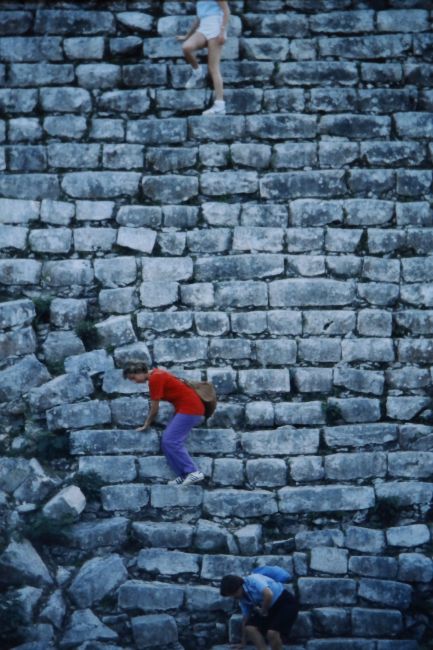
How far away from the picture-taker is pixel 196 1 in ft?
32.9

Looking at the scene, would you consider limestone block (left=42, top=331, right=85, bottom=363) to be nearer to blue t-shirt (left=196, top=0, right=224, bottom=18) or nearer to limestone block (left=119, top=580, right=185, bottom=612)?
limestone block (left=119, top=580, right=185, bottom=612)

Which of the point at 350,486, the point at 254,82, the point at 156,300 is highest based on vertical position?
the point at 254,82

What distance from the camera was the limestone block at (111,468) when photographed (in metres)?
8.64

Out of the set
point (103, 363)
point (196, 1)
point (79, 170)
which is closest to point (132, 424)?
point (103, 363)

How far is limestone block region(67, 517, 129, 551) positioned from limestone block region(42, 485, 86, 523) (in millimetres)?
137

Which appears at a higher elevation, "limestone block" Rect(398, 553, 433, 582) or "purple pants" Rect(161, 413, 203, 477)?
"purple pants" Rect(161, 413, 203, 477)

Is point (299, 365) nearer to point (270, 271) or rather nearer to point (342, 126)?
point (270, 271)

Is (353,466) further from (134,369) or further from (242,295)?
(134,369)

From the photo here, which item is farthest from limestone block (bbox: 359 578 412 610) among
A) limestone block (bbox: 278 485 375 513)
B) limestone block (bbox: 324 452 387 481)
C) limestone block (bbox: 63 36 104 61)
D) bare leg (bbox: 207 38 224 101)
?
limestone block (bbox: 63 36 104 61)

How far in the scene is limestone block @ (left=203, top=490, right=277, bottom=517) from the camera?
8.62 meters

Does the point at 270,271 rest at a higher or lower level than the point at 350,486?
higher

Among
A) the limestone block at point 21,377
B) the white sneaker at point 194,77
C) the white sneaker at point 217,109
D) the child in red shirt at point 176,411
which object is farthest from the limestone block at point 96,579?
the white sneaker at point 194,77

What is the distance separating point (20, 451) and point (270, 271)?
2.87 meters

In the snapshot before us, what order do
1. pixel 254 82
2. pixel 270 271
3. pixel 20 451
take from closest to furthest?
pixel 20 451 → pixel 270 271 → pixel 254 82
